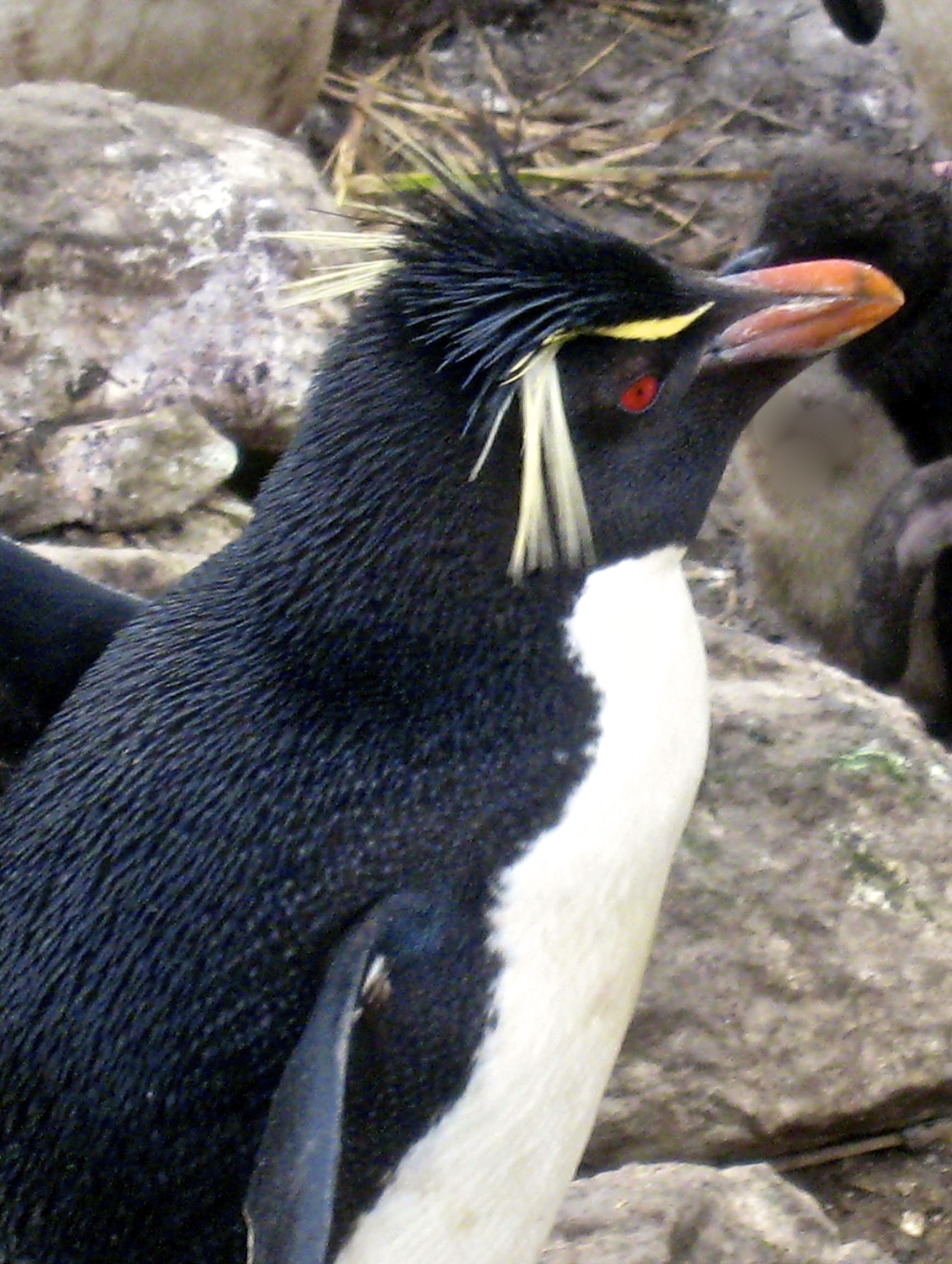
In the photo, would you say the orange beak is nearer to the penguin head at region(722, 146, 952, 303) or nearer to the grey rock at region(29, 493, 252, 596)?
the grey rock at region(29, 493, 252, 596)

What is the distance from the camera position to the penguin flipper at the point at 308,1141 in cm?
120

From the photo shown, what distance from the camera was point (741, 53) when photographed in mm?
5234

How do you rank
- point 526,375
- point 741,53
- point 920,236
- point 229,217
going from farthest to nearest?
point 741,53 < point 920,236 < point 229,217 < point 526,375

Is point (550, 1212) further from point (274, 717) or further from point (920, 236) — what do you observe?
point (920, 236)

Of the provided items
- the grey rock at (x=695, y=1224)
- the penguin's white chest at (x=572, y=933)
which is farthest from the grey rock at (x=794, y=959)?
the penguin's white chest at (x=572, y=933)

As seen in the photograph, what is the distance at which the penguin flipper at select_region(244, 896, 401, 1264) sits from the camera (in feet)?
3.94

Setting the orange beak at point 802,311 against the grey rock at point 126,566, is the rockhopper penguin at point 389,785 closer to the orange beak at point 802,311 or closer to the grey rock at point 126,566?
the orange beak at point 802,311

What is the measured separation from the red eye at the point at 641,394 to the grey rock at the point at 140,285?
136 centimetres

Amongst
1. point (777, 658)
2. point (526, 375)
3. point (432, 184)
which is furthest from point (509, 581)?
point (432, 184)

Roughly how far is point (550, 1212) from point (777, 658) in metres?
1.27

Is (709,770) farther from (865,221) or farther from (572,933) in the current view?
(865,221)

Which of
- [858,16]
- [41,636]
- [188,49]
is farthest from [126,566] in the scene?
[858,16]

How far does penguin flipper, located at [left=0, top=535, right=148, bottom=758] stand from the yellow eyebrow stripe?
580 millimetres

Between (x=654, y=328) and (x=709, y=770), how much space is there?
1.06m
